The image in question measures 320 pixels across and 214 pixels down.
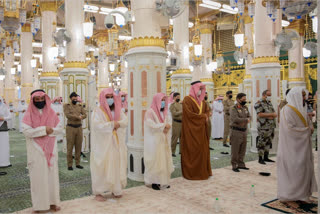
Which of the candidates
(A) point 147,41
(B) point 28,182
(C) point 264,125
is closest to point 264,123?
(C) point 264,125

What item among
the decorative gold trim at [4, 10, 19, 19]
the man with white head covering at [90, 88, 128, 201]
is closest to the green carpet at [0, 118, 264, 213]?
the man with white head covering at [90, 88, 128, 201]

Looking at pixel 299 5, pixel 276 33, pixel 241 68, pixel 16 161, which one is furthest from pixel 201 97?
pixel 241 68

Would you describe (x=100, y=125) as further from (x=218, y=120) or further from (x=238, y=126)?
(x=218, y=120)

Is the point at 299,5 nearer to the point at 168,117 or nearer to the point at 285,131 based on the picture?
the point at 285,131

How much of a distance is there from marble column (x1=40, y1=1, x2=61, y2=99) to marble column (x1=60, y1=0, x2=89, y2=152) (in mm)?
2272

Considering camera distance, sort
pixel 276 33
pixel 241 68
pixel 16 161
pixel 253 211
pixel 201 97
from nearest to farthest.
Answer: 1. pixel 253 211
2. pixel 201 97
3. pixel 16 161
4. pixel 276 33
5. pixel 241 68

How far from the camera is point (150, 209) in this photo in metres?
3.29

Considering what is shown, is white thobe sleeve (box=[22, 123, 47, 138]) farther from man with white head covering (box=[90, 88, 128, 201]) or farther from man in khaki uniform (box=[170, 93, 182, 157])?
man in khaki uniform (box=[170, 93, 182, 157])

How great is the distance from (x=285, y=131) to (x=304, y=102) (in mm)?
422

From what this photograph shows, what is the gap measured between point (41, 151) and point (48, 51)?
6.39 meters

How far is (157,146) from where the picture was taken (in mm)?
4078

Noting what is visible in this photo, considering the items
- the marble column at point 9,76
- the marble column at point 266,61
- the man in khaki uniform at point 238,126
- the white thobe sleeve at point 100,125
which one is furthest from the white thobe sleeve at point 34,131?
the marble column at point 9,76

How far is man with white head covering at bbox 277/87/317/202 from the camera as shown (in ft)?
10.6

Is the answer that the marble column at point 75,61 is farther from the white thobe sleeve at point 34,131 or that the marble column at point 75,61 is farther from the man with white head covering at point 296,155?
the man with white head covering at point 296,155
